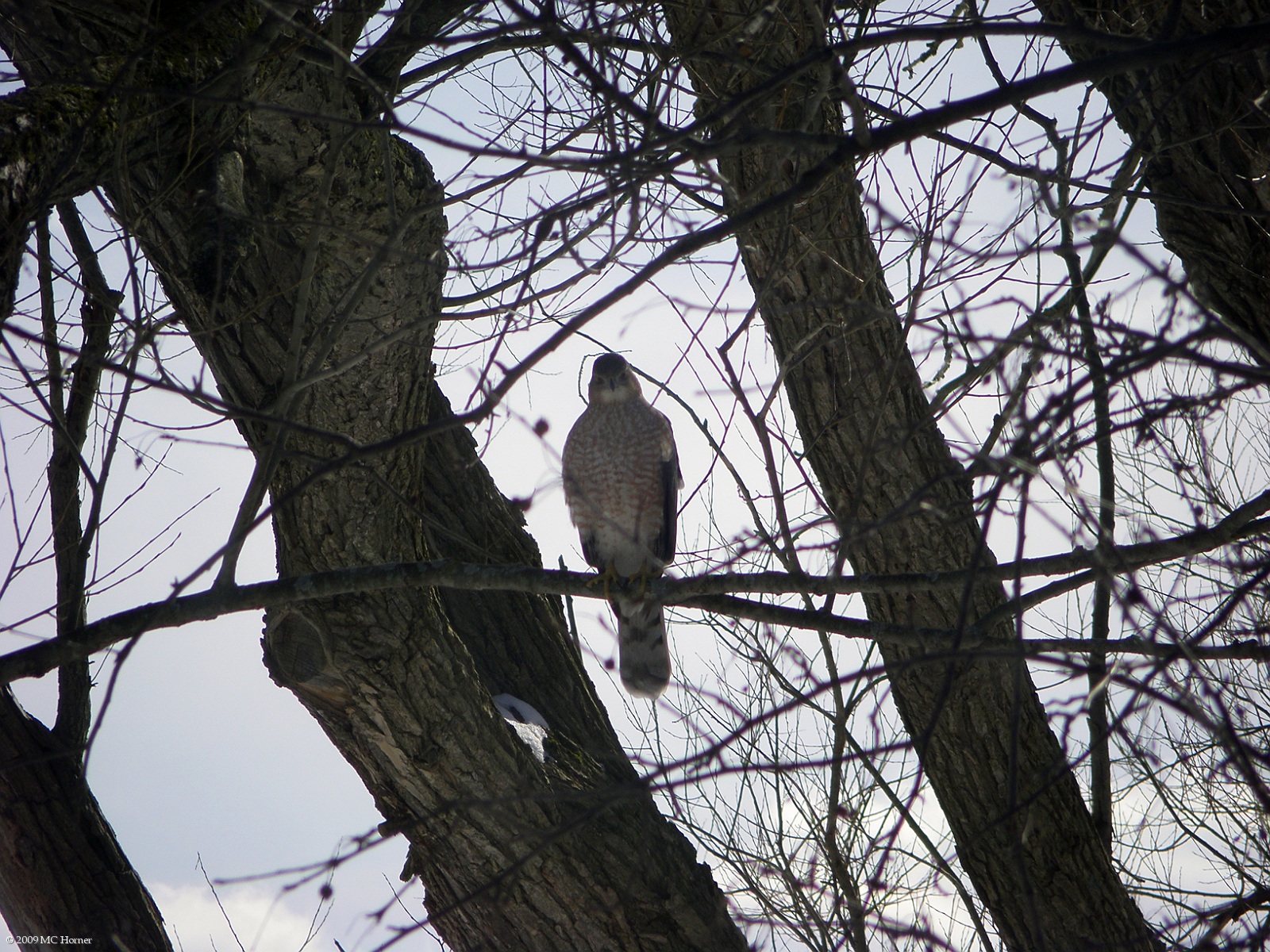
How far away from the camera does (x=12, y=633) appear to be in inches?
131

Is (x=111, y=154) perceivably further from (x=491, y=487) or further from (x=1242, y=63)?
(x=1242, y=63)

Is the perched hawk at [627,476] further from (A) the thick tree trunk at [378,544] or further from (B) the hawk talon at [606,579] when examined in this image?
(A) the thick tree trunk at [378,544]

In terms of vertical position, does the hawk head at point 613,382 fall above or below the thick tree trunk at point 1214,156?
above

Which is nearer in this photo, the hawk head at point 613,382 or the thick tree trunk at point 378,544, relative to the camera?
the thick tree trunk at point 378,544

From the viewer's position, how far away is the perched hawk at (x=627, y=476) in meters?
5.17

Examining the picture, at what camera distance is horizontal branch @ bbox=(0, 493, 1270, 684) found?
2.81 m

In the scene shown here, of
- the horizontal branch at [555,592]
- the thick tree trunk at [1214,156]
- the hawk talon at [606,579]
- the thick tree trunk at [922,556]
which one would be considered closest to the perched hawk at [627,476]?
the hawk talon at [606,579]

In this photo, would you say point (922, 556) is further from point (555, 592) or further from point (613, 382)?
point (613, 382)

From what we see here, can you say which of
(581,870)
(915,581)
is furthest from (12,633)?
(915,581)

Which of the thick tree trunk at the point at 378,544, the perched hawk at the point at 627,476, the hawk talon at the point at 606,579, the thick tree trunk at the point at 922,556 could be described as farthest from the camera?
the perched hawk at the point at 627,476

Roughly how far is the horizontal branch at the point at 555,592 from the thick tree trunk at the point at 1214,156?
1122 millimetres

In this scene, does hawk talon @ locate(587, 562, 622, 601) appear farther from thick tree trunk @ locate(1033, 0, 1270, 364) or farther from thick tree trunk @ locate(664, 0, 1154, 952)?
thick tree trunk @ locate(1033, 0, 1270, 364)

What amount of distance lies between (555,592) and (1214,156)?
8.73 ft

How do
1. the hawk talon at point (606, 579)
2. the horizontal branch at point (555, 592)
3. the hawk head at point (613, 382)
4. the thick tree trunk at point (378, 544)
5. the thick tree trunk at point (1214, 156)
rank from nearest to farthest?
the horizontal branch at point (555, 592) < the thick tree trunk at point (1214, 156) < the hawk talon at point (606, 579) < the thick tree trunk at point (378, 544) < the hawk head at point (613, 382)
